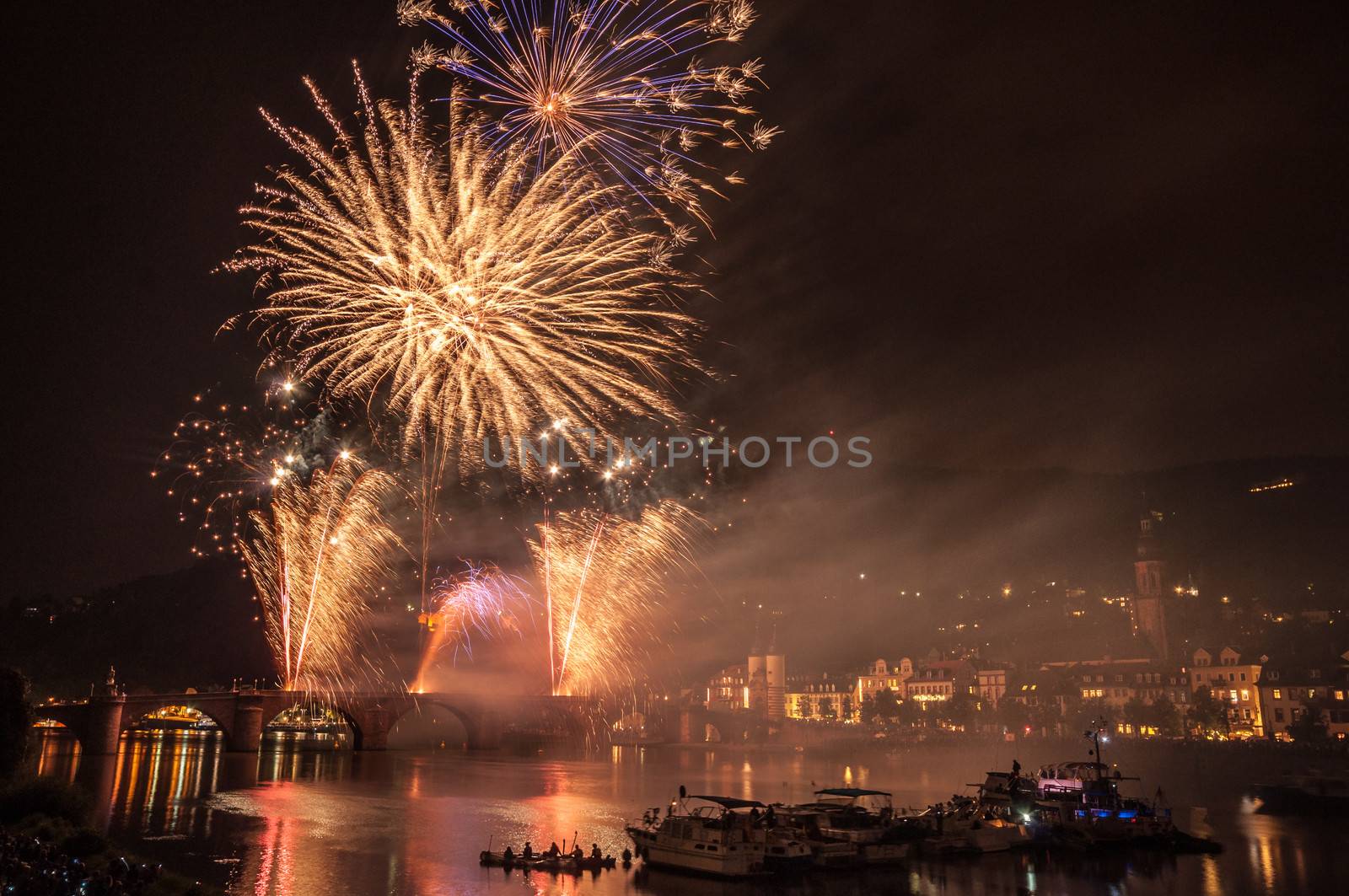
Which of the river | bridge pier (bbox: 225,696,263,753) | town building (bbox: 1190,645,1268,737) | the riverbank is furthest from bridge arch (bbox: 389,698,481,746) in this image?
town building (bbox: 1190,645,1268,737)

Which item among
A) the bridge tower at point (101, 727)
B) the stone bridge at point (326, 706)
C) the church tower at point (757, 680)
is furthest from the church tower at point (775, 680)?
the bridge tower at point (101, 727)

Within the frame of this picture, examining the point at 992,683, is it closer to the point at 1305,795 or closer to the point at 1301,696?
the point at 1301,696

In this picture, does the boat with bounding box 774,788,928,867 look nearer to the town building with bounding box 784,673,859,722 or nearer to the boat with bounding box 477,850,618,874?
the boat with bounding box 477,850,618,874

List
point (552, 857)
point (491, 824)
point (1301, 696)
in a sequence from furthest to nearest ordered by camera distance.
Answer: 1. point (1301, 696)
2. point (491, 824)
3. point (552, 857)

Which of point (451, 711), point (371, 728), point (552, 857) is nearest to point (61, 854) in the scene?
point (552, 857)

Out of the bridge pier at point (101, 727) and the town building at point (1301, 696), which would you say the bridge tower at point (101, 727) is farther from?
the town building at point (1301, 696)

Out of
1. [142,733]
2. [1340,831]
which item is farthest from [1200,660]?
[142,733]
